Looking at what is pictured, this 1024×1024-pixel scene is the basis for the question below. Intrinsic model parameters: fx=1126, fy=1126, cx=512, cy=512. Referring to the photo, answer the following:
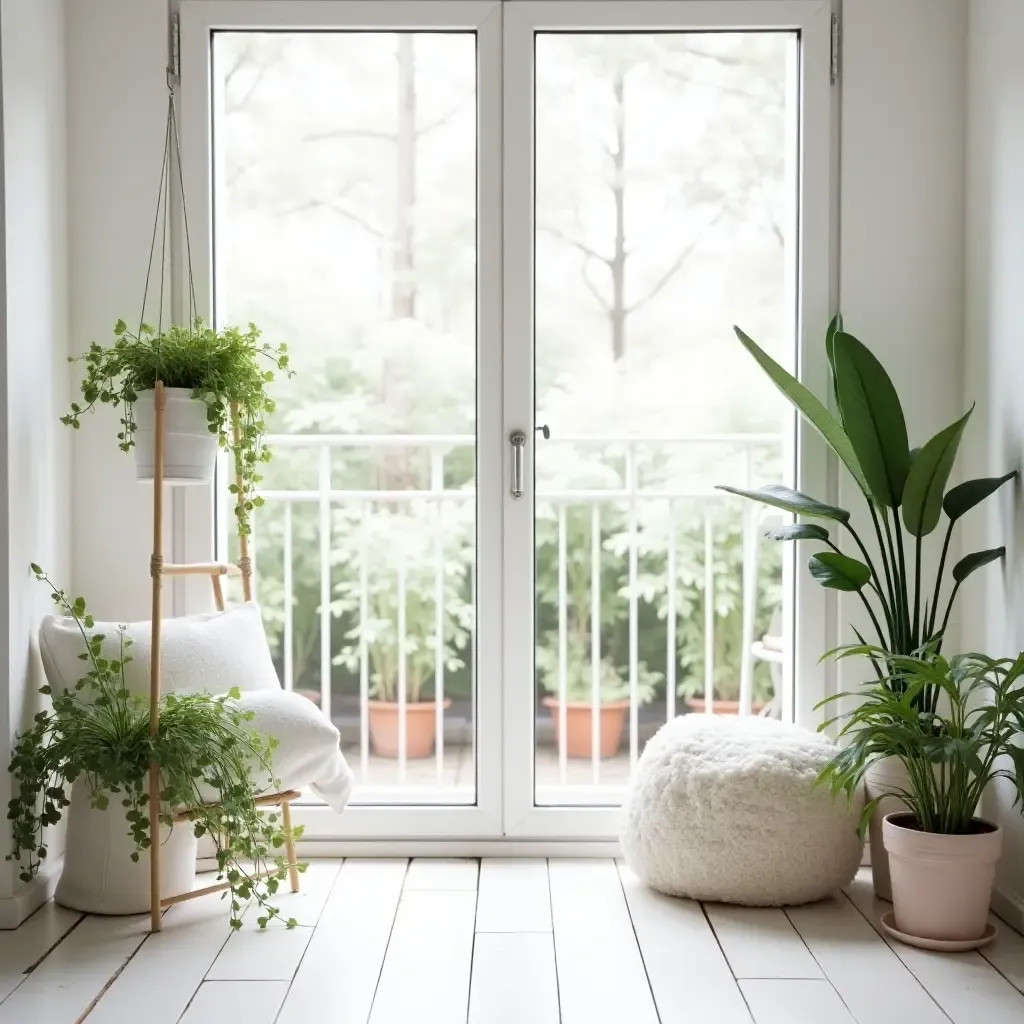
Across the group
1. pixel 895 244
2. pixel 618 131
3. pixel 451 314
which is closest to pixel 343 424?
pixel 451 314

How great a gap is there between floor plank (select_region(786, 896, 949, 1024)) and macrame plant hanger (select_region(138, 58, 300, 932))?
3.81 feet

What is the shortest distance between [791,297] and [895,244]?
28 centimetres

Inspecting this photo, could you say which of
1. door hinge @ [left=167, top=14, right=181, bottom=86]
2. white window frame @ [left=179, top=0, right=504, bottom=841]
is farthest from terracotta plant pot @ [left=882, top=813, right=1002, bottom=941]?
door hinge @ [left=167, top=14, right=181, bottom=86]

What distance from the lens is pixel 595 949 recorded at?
2260 mm

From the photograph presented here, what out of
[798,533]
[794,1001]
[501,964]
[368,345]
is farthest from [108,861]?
[368,345]

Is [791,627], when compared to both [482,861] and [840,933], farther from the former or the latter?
[482,861]

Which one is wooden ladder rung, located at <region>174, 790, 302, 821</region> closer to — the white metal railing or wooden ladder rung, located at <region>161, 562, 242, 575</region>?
wooden ladder rung, located at <region>161, 562, 242, 575</region>

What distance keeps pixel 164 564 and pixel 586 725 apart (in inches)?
78.5

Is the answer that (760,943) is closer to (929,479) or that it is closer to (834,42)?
(929,479)

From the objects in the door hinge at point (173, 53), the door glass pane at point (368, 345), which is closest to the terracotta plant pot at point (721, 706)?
the door glass pane at point (368, 345)

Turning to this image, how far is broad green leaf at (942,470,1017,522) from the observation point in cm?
244

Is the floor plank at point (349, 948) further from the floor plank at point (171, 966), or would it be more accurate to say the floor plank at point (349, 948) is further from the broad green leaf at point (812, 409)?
the broad green leaf at point (812, 409)

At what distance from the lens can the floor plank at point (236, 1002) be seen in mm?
1936

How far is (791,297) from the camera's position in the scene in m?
2.89
